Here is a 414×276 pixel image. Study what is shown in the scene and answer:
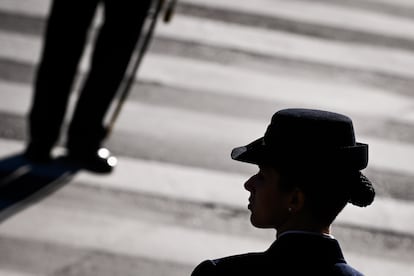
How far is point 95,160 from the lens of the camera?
258 inches

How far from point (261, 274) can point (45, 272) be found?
296 centimetres

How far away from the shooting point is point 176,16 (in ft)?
27.8

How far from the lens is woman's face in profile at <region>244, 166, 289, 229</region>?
8.84 ft

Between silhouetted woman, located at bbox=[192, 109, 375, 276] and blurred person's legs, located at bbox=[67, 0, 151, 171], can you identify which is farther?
blurred person's legs, located at bbox=[67, 0, 151, 171]

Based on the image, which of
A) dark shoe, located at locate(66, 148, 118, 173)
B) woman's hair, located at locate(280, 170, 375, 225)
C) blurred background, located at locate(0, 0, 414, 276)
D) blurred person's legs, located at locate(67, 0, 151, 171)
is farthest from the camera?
dark shoe, located at locate(66, 148, 118, 173)

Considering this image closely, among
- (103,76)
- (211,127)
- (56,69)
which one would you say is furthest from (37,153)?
(211,127)

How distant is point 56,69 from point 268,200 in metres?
3.85

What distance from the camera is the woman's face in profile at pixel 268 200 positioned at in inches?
106

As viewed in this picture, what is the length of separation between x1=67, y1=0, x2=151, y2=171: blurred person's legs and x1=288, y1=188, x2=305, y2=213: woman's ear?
351cm

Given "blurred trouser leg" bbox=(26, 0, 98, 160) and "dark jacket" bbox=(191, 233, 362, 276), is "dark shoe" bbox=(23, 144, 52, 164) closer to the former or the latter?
"blurred trouser leg" bbox=(26, 0, 98, 160)

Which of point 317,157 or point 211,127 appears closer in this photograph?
point 317,157

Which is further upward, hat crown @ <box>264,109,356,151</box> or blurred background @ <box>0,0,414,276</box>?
hat crown @ <box>264,109,356,151</box>

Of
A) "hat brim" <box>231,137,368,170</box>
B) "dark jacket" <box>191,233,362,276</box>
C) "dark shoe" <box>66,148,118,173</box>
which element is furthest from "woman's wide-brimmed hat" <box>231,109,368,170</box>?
"dark shoe" <box>66,148,118,173</box>

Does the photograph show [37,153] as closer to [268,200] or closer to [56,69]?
[56,69]
